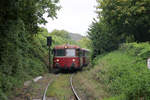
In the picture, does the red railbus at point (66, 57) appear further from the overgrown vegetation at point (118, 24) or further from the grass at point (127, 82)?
the grass at point (127, 82)

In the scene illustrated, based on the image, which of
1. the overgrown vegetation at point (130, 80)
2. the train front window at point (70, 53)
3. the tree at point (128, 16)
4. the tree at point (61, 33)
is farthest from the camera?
the tree at point (61, 33)

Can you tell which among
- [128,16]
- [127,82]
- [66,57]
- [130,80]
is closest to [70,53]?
[66,57]

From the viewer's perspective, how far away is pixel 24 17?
1166 cm

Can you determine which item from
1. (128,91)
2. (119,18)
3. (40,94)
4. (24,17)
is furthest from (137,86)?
(119,18)

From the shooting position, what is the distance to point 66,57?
65.6 ft

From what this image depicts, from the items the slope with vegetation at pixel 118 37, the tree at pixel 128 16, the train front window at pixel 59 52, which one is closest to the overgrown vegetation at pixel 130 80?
the slope with vegetation at pixel 118 37

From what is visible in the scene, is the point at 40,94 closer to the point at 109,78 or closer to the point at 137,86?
the point at 109,78

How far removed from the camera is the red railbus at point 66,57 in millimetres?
19859

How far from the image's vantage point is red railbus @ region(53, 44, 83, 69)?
782 inches

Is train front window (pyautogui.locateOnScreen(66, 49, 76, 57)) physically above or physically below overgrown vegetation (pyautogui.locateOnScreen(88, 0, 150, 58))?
below

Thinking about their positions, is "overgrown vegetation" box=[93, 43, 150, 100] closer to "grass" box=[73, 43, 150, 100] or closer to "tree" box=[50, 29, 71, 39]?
"grass" box=[73, 43, 150, 100]

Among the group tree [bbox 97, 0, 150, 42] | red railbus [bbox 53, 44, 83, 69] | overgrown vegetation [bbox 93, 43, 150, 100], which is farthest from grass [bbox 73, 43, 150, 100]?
red railbus [bbox 53, 44, 83, 69]

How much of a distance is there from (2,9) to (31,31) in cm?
505

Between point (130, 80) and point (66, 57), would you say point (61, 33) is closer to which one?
point (66, 57)
